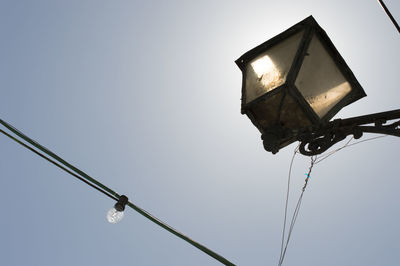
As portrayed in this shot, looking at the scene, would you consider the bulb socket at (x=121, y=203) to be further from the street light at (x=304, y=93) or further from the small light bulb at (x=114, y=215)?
the street light at (x=304, y=93)

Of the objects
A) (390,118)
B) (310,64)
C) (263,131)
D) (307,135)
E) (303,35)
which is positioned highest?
(303,35)

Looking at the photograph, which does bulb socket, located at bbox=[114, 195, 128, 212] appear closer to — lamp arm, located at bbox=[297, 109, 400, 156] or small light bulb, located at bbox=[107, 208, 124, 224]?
small light bulb, located at bbox=[107, 208, 124, 224]

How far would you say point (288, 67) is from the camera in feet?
8.75

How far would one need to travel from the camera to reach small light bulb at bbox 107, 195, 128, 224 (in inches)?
100

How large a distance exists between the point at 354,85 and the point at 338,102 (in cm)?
21

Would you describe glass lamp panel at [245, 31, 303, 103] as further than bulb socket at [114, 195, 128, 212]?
Yes

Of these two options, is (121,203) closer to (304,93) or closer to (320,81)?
(304,93)

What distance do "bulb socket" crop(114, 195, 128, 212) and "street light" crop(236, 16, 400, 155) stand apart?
105 centimetres

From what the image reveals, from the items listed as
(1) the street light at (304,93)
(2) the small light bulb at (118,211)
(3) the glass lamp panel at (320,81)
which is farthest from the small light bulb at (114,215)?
(3) the glass lamp panel at (320,81)

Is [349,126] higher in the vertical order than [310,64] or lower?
lower

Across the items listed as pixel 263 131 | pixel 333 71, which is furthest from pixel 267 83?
pixel 333 71

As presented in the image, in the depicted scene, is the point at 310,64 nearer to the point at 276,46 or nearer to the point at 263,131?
the point at 276,46

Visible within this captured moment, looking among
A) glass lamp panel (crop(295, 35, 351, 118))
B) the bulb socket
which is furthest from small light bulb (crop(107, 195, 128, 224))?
glass lamp panel (crop(295, 35, 351, 118))

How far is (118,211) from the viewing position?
8.48 feet
